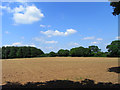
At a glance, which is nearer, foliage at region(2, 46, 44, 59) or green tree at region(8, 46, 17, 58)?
foliage at region(2, 46, 44, 59)

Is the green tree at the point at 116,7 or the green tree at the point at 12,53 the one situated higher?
the green tree at the point at 116,7

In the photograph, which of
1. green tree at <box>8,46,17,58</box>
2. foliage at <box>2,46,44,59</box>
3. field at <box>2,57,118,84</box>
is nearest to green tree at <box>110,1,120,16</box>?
field at <box>2,57,118,84</box>

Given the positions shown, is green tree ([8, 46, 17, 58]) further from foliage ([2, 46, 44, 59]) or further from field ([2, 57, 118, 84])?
field ([2, 57, 118, 84])

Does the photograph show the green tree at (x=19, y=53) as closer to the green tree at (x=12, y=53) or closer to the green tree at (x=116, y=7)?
the green tree at (x=12, y=53)

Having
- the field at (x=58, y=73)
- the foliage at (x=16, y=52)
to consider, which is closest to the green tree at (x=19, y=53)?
the foliage at (x=16, y=52)

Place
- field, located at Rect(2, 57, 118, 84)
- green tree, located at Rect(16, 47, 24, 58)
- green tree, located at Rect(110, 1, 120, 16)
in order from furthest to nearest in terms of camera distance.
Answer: green tree, located at Rect(16, 47, 24, 58), green tree, located at Rect(110, 1, 120, 16), field, located at Rect(2, 57, 118, 84)

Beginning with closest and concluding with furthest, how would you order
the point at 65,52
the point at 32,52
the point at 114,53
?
the point at 114,53
the point at 32,52
the point at 65,52

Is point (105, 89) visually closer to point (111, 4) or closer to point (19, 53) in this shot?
point (111, 4)

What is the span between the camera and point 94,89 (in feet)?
15.2

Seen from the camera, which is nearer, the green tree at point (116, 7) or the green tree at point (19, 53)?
the green tree at point (116, 7)

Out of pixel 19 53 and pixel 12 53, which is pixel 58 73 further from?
pixel 12 53

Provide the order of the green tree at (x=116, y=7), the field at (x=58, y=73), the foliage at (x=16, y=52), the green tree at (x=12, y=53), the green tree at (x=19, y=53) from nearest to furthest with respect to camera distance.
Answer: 1. the field at (x=58, y=73)
2. the green tree at (x=116, y=7)
3. the foliage at (x=16, y=52)
4. the green tree at (x=12, y=53)
5. the green tree at (x=19, y=53)

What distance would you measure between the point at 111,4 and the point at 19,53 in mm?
58764

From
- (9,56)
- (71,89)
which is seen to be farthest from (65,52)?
(71,89)
